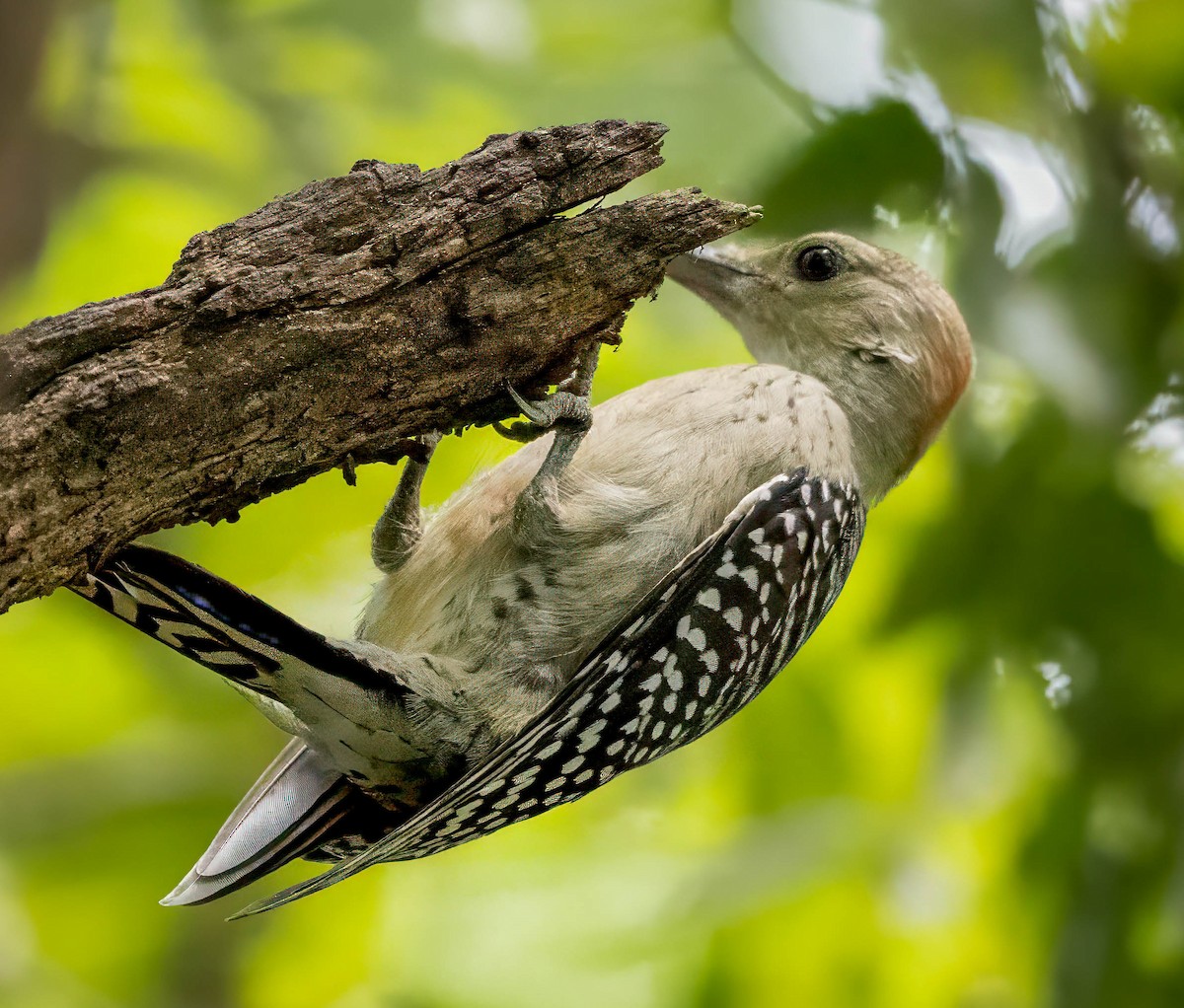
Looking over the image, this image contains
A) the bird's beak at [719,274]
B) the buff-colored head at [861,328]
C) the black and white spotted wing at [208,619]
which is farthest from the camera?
the bird's beak at [719,274]

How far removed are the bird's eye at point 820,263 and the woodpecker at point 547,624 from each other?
15.5 inches

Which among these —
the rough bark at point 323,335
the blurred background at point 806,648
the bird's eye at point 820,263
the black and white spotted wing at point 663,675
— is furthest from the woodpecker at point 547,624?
the blurred background at point 806,648

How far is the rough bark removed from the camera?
5.43 feet

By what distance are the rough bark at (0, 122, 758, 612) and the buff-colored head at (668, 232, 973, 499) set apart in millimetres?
1061

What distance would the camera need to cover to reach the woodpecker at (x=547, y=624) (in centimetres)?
220

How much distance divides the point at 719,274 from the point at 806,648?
1753 millimetres

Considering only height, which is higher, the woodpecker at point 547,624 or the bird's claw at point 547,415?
the bird's claw at point 547,415

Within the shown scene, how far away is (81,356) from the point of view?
168cm

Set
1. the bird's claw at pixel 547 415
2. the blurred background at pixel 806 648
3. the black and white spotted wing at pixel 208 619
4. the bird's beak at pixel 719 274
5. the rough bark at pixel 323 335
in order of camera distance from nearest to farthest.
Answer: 1. the rough bark at pixel 323 335
2. the black and white spotted wing at pixel 208 619
3. the bird's claw at pixel 547 415
4. the bird's beak at pixel 719 274
5. the blurred background at pixel 806 648

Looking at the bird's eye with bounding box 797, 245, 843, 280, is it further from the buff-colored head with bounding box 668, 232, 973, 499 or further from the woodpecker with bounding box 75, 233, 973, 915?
the woodpecker with bounding box 75, 233, 973, 915

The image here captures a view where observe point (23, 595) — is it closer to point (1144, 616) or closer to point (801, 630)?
point (801, 630)

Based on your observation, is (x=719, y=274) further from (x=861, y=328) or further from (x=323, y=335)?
(x=323, y=335)

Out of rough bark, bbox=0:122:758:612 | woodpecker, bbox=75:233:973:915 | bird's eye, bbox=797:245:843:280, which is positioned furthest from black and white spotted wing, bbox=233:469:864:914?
bird's eye, bbox=797:245:843:280

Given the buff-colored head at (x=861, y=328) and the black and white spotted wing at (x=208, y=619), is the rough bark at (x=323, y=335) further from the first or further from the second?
the buff-colored head at (x=861, y=328)
